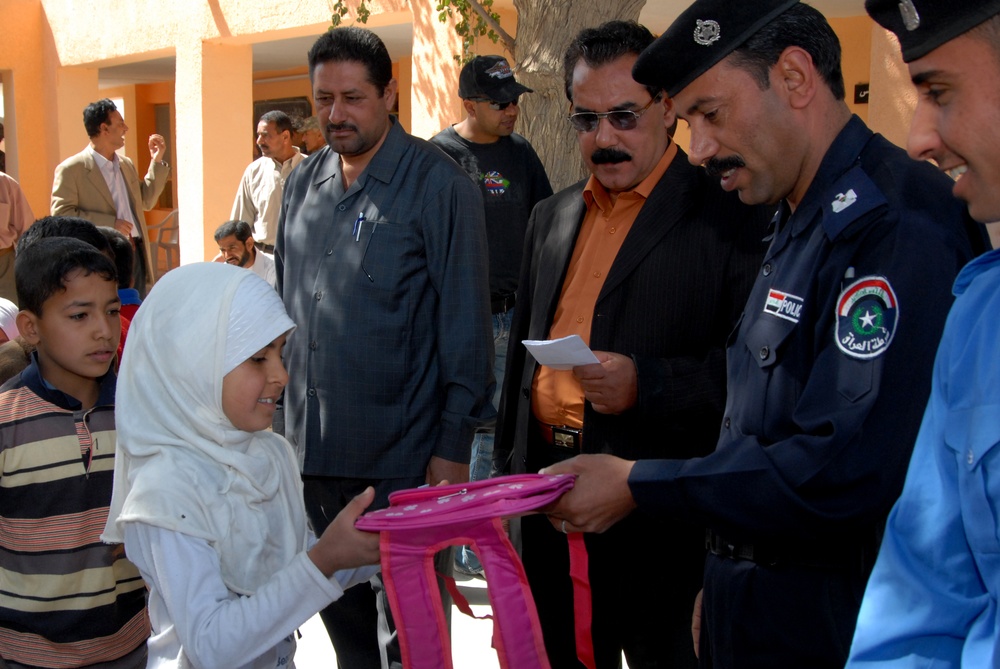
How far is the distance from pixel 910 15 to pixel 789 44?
0.60m

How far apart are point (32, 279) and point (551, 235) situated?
4.94ft

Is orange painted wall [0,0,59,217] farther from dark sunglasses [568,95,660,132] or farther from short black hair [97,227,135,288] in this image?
dark sunglasses [568,95,660,132]

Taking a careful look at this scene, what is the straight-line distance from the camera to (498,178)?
5020 mm

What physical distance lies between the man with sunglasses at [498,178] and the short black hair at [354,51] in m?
1.69

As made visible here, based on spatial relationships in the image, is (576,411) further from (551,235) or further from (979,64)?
(979,64)

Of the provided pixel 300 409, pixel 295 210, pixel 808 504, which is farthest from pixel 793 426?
pixel 295 210

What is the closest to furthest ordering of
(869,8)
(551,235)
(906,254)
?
(869,8), (906,254), (551,235)

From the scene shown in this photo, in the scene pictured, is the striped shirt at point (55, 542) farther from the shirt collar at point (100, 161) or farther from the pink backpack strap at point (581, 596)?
the shirt collar at point (100, 161)

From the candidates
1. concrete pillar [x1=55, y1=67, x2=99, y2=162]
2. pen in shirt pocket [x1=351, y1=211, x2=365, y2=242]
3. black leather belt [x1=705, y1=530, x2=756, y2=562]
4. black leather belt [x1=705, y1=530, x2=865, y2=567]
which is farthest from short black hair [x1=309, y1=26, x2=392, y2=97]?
concrete pillar [x1=55, y1=67, x2=99, y2=162]


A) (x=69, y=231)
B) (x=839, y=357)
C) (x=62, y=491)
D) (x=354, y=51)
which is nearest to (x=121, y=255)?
Answer: (x=69, y=231)

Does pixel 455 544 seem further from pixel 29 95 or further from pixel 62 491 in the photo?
pixel 29 95

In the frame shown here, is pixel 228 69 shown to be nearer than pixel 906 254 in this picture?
No

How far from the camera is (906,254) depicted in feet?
5.51

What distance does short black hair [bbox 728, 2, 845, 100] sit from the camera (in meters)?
1.90
